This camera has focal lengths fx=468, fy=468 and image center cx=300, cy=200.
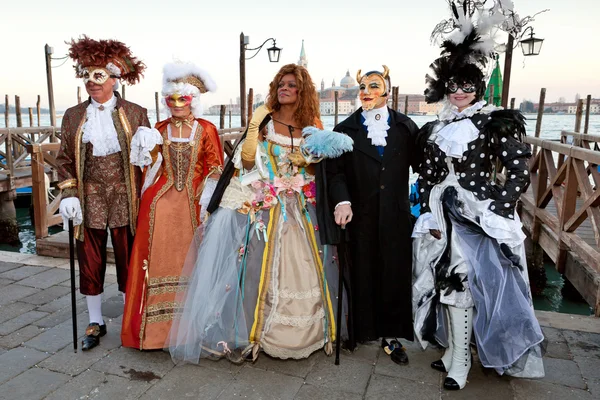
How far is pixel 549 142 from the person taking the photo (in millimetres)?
5953

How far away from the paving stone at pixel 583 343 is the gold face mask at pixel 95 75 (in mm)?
3481

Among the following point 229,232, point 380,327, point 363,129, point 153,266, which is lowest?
point 380,327

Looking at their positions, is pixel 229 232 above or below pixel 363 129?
below

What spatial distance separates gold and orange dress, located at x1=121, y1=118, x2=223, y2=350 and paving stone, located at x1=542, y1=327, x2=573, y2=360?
2426mm

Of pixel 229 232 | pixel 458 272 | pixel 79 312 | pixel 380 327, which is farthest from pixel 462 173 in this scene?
pixel 79 312

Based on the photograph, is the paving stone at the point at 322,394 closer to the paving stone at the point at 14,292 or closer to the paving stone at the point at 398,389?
the paving stone at the point at 398,389

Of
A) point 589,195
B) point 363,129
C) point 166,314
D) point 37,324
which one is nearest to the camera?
point 363,129

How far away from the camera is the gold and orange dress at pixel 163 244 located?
9.81 ft

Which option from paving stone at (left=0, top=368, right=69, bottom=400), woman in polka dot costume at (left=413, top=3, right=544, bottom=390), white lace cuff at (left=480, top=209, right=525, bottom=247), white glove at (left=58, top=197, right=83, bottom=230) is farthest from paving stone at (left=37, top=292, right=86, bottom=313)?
white lace cuff at (left=480, top=209, right=525, bottom=247)

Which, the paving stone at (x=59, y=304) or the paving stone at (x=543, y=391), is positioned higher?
the paving stone at (x=543, y=391)

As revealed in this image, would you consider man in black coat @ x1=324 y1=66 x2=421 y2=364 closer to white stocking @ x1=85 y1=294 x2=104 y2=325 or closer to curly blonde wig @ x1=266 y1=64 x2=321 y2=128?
curly blonde wig @ x1=266 y1=64 x2=321 y2=128

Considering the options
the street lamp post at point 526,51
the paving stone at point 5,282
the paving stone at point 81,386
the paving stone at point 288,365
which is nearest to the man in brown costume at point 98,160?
the paving stone at point 81,386

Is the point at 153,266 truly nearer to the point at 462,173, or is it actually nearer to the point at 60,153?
the point at 60,153

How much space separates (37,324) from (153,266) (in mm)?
1176
